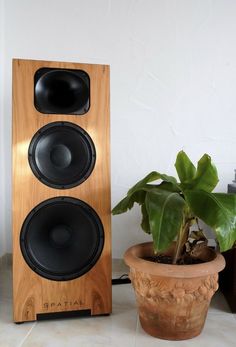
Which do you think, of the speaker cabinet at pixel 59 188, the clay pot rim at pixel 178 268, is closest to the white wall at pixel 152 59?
the speaker cabinet at pixel 59 188

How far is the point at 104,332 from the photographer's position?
92 centimetres

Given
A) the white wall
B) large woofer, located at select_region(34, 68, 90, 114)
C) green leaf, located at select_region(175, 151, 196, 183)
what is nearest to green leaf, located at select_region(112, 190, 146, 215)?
green leaf, located at select_region(175, 151, 196, 183)

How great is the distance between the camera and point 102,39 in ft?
4.23

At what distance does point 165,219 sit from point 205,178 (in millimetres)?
165

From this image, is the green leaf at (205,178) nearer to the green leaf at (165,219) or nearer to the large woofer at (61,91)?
the green leaf at (165,219)

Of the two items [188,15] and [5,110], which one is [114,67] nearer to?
[188,15]

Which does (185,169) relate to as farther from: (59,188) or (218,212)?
(59,188)

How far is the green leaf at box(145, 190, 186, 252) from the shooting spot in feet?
2.44

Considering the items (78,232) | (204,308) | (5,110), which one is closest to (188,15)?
(5,110)

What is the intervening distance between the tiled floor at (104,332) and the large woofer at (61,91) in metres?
0.62

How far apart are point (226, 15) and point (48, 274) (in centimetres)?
114

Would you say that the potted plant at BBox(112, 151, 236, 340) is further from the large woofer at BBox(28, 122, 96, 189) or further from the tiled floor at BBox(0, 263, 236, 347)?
the large woofer at BBox(28, 122, 96, 189)

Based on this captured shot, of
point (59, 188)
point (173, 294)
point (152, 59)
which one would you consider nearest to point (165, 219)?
point (173, 294)

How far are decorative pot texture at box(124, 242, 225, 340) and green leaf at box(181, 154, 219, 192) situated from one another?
0.20 meters
